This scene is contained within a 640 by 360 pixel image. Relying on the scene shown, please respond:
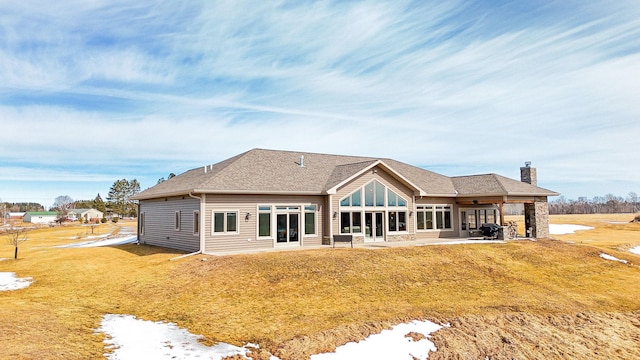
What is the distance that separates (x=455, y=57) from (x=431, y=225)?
Result: 11.3 metres

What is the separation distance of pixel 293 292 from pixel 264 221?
762 cm

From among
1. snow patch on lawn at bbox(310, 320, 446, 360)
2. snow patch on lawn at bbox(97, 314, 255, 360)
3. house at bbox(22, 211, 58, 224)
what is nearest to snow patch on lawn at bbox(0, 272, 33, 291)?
snow patch on lawn at bbox(97, 314, 255, 360)

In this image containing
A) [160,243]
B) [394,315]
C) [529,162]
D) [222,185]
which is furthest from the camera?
[529,162]

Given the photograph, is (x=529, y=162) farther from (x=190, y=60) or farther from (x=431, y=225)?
(x=190, y=60)

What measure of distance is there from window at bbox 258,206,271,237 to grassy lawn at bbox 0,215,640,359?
8.97 feet

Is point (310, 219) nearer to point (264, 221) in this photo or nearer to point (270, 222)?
point (270, 222)

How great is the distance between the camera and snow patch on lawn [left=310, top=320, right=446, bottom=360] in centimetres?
878

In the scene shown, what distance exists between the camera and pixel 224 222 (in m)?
19.1

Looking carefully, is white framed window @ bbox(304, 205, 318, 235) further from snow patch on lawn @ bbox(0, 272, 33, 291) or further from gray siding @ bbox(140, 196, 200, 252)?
snow patch on lawn @ bbox(0, 272, 33, 291)

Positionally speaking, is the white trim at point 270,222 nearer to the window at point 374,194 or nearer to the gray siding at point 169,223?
the gray siding at point 169,223

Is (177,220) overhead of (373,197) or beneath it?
beneath

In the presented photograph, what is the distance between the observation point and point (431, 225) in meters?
26.0

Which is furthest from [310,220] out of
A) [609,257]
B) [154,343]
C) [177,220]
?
[609,257]

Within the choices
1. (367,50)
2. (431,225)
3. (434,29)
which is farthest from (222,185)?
(431,225)
